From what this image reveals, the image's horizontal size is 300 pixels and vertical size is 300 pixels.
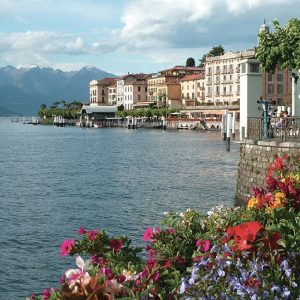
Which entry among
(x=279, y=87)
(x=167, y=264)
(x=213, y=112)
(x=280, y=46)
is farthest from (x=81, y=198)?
(x=213, y=112)

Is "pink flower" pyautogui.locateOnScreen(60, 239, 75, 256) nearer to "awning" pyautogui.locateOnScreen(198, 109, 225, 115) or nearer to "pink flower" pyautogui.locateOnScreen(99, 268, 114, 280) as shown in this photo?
"pink flower" pyautogui.locateOnScreen(99, 268, 114, 280)

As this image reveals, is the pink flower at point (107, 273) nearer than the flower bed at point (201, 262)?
No

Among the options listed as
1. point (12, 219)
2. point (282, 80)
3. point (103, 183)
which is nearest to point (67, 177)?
point (103, 183)

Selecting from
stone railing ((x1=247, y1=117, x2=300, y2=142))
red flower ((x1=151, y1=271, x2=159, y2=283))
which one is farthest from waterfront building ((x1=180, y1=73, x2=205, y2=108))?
red flower ((x1=151, y1=271, x2=159, y2=283))

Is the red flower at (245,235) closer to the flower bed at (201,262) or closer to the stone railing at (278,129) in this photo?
the flower bed at (201,262)

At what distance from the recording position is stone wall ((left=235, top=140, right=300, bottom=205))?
2525 centimetres

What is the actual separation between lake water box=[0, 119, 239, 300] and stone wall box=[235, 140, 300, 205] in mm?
1999

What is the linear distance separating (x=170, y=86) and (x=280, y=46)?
15293cm

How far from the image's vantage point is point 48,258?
1928 cm

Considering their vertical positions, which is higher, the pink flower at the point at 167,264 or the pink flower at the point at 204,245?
the pink flower at the point at 204,245

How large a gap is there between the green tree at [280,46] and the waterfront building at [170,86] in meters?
149

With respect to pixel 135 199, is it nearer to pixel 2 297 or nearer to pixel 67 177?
pixel 67 177

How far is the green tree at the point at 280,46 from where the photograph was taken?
33.0 m

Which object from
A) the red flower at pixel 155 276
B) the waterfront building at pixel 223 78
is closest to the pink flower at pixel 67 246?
the red flower at pixel 155 276
